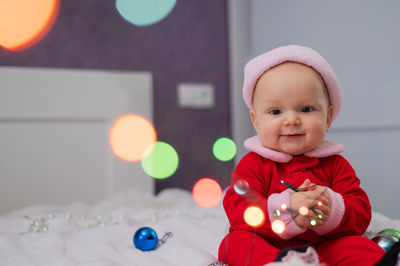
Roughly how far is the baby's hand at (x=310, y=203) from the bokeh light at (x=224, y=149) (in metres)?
1.47

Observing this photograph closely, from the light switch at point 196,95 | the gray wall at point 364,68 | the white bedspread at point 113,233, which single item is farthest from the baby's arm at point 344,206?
the light switch at point 196,95

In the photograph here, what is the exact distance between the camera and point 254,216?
805mm

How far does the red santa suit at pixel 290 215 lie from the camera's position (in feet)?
2.47

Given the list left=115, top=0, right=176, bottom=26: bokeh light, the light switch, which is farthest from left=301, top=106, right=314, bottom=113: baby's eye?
left=115, top=0, right=176, bottom=26: bokeh light

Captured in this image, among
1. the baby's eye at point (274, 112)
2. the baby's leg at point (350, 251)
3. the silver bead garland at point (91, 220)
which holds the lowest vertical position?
A: the silver bead garland at point (91, 220)

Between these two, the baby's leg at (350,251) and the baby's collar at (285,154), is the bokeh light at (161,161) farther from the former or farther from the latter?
the baby's leg at (350,251)

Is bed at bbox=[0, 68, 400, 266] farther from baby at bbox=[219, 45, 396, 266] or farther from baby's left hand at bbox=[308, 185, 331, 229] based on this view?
baby's left hand at bbox=[308, 185, 331, 229]

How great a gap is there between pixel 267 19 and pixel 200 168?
95 centimetres

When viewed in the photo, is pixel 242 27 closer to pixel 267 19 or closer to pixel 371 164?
pixel 267 19

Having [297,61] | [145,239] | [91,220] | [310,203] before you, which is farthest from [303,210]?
[91,220]

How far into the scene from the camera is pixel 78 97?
6.31ft

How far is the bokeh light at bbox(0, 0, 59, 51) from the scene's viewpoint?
1.86 m

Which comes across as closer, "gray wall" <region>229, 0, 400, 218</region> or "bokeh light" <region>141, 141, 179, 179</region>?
"gray wall" <region>229, 0, 400, 218</region>

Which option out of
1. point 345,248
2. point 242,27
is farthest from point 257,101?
point 242,27
